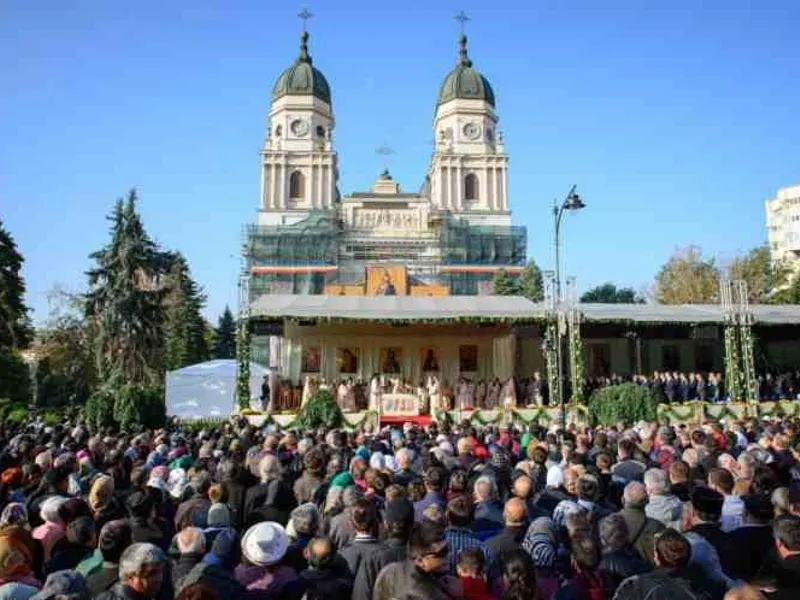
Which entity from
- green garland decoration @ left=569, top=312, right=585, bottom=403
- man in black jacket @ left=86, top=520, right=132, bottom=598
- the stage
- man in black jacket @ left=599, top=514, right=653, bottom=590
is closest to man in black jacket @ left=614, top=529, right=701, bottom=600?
man in black jacket @ left=599, top=514, right=653, bottom=590

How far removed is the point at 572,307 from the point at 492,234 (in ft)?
125

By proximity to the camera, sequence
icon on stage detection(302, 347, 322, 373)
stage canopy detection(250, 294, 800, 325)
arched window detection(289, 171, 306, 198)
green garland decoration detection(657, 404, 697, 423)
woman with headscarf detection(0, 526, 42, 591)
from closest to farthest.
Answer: woman with headscarf detection(0, 526, 42, 591), green garland decoration detection(657, 404, 697, 423), stage canopy detection(250, 294, 800, 325), icon on stage detection(302, 347, 322, 373), arched window detection(289, 171, 306, 198)

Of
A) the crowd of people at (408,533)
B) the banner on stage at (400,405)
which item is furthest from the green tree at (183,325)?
the crowd of people at (408,533)

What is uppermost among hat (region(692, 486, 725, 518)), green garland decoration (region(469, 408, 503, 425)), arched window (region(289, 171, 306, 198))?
arched window (region(289, 171, 306, 198))

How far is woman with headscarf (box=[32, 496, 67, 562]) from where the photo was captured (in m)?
4.49

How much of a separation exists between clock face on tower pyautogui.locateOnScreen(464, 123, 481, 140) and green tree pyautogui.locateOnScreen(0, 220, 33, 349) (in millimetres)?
45126

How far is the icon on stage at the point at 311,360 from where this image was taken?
85.0 feet

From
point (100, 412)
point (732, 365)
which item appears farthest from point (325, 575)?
point (732, 365)

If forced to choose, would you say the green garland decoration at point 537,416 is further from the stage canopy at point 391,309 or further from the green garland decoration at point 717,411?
the green garland decoration at point 717,411

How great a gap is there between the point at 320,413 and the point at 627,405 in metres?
7.12

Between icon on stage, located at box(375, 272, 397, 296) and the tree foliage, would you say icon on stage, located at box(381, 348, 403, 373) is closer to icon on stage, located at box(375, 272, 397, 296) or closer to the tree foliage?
icon on stage, located at box(375, 272, 397, 296)

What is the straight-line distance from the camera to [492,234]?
2312 inches

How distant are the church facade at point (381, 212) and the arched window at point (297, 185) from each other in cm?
9

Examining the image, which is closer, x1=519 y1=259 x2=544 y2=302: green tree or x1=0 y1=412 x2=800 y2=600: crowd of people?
x1=0 y1=412 x2=800 y2=600: crowd of people
